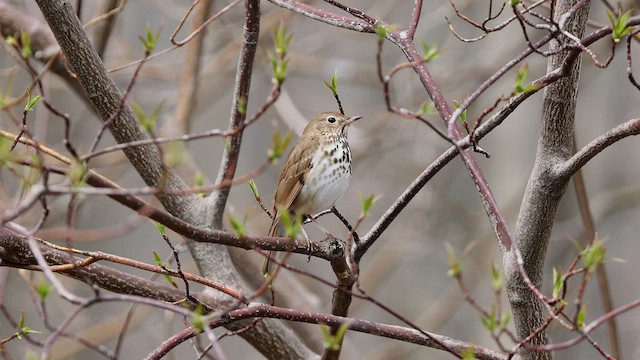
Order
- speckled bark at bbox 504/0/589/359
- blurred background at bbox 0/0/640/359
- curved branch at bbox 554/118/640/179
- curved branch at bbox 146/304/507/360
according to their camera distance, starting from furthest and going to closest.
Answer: blurred background at bbox 0/0/640/359, speckled bark at bbox 504/0/589/359, curved branch at bbox 146/304/507/360, curved branch at bbox 554/118/640/179

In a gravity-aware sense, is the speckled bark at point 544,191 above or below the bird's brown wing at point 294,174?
below

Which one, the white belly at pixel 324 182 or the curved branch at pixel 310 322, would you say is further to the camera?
the white belly at pixel 324 182

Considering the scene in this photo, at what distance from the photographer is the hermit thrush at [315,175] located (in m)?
3.70

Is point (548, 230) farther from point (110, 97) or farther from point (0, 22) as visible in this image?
point (0, 22)

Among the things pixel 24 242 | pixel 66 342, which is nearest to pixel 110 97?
pixel 24 242

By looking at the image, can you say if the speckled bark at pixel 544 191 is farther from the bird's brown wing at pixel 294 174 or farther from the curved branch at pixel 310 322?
the bird's brown wing at pixel 294 174

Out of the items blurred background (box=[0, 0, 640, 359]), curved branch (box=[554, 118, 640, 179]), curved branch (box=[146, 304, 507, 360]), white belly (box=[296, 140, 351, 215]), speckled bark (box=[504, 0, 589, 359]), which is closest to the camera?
curved branch (box=[554, 118, 640, 179])

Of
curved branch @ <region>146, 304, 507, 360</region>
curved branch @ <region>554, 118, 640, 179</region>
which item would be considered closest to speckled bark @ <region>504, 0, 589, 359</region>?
curved branch @ <region>554, 118, 640, 179</region>

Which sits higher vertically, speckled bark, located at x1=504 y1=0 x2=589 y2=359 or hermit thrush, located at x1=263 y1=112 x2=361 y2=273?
hermit thrush, located at x1=263 y1=112 x2=361 y2=273

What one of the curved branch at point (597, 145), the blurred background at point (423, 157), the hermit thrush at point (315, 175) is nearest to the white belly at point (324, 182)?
the hermit thrush at point (315, 175)

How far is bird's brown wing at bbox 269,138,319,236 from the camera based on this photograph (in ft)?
12.2

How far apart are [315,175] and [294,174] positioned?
10 cm

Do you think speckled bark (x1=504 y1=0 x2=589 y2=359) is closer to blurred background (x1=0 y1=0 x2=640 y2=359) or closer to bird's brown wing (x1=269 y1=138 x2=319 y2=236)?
bird's brown wing (x1=269 y1=138 x2=319 y2=236)

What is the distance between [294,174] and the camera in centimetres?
375
